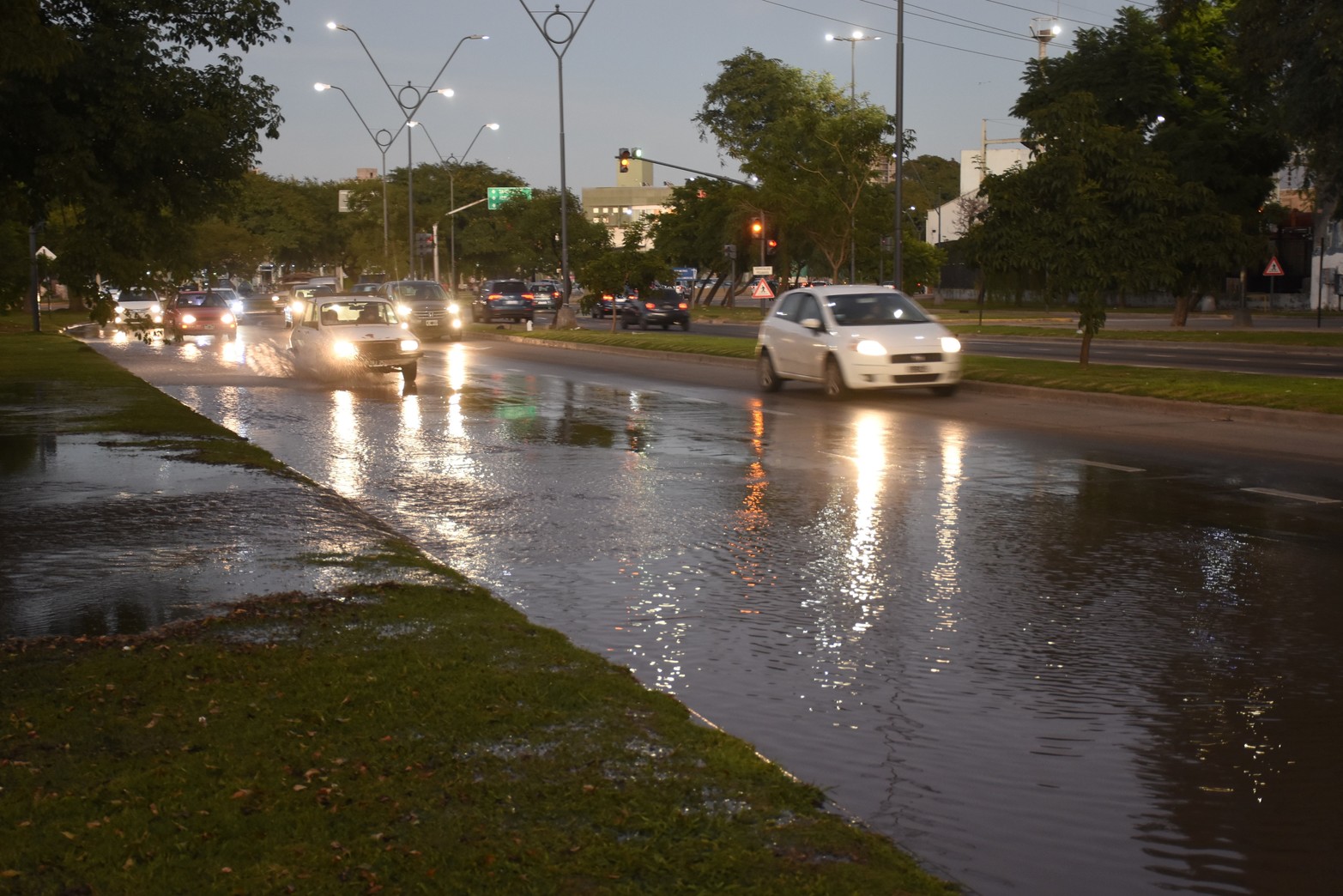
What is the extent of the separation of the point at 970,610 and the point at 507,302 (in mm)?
49393

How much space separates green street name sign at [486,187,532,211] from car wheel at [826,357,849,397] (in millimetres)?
79672

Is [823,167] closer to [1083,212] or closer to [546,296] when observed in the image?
[546,296]

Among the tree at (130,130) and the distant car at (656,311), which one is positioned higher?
the tree at (130,130)

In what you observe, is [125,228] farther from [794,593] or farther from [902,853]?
[902,853]

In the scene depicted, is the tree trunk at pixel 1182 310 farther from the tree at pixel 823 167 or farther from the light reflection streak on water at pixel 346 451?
the light reflection streak on water at pixel 346 451

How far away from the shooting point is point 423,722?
17.0 feet

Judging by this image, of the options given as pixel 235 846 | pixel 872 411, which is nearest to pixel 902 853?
pixel 235 846

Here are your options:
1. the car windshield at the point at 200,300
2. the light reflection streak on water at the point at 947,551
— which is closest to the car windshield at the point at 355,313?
the light reflection streak on water at the point at 947,551

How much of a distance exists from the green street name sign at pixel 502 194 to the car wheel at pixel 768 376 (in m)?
77.5

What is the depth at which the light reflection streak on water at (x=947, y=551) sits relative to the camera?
7.32 m

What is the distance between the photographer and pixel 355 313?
26906mm

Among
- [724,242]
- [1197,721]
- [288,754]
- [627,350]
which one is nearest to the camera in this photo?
[288,754]

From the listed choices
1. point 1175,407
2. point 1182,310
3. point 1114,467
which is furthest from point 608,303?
point 1114,467

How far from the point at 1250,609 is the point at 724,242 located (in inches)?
2974
